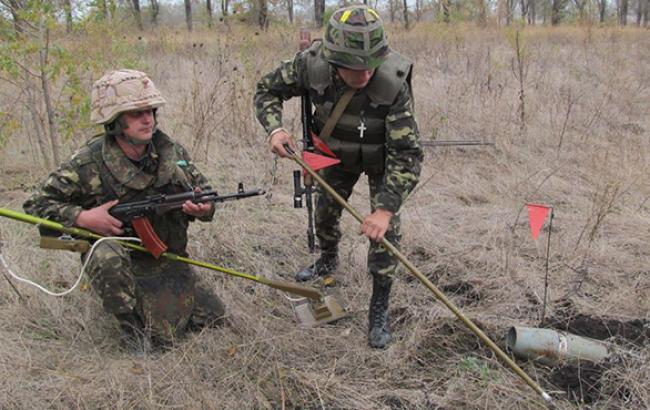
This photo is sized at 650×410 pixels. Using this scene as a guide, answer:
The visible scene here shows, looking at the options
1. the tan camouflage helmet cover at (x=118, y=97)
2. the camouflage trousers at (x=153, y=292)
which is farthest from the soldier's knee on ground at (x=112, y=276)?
the tan camouflage helmet cover at (x=118, y=97)

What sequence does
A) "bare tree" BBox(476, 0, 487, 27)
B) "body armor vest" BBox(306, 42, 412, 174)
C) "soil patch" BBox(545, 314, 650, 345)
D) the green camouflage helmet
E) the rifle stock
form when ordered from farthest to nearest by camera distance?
"bare tree" BBox(476, 0, 487, 27) < "soil patch" BBox(545, 314, 650, 345) < "body armor vest" BBox(306, 42, 412, 174) < the green camouflage helmet < the rifle stock

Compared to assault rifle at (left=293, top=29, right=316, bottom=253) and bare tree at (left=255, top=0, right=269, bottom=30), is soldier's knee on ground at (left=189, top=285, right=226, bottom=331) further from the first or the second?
bare tree at (left=255, top=0, right=269, bottom=30)

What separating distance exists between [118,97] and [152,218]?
0.65m

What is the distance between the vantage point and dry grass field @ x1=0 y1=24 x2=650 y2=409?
2.43m

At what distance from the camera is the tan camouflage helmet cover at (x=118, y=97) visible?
246cm

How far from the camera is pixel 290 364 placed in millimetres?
2635

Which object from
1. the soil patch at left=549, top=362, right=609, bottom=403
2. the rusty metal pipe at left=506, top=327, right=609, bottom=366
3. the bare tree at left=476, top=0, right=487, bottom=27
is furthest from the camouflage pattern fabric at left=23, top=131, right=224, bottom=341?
the bare tree at left=476, top=0, right=487, bottom=27

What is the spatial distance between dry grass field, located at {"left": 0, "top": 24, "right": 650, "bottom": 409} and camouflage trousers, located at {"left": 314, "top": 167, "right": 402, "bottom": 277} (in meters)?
0.28

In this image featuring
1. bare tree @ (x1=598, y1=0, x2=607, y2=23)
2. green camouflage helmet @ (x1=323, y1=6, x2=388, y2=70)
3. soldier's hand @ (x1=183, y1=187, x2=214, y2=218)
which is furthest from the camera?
bare tree @ (x1=598, y1=0, x2=607, y2=23)

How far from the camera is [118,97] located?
246 cm

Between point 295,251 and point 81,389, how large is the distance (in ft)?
6.12

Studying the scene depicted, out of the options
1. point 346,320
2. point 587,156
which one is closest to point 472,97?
point 587,156

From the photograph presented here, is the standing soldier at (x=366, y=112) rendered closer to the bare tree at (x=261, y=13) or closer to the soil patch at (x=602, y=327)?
the soil patch at (x=602, y=327)

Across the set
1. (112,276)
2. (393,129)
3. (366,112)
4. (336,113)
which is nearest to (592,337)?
(393,129)
